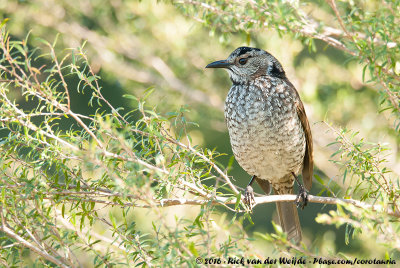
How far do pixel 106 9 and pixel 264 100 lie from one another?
8.78 feet

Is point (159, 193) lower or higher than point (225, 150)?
higher

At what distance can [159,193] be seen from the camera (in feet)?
7.61

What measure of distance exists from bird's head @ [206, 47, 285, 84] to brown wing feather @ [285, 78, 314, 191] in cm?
16

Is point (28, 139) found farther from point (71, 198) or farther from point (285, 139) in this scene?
point (285, 139)

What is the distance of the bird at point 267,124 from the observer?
362 cm

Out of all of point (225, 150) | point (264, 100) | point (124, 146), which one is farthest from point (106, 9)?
point (124, 146)

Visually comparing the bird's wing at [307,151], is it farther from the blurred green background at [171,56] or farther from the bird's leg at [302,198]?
the blurred green background at [171,56]

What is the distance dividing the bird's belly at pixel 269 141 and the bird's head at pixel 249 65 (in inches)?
16.7

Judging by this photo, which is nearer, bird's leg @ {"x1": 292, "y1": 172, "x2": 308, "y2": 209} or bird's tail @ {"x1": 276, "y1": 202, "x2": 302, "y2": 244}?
bird's leg @ {"x1": 292, "y1": 172, "x2": 308, "y2": 209}

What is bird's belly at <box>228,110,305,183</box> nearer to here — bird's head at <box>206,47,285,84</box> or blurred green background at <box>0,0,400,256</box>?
bird's head at <box>206,47,285,84</box>

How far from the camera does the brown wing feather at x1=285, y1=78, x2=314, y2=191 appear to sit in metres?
3.80

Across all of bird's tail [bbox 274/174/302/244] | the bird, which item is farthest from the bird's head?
bird's tail [bbox 274/174/302/244]

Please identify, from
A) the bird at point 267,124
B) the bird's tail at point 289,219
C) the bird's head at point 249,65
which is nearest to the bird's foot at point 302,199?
the bird at point 267,124

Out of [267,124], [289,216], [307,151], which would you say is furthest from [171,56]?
[289,216]
